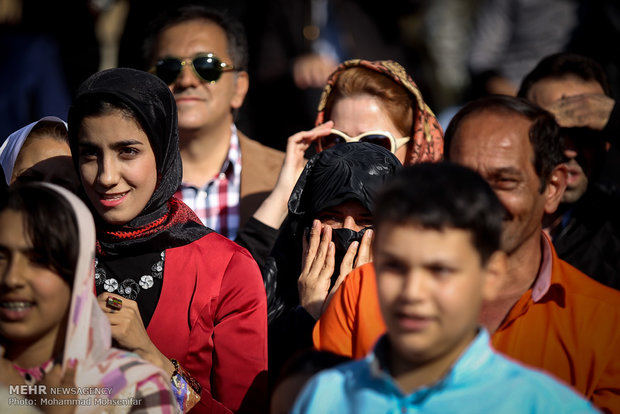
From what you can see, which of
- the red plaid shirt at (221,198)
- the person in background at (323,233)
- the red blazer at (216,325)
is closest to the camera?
the red blazer at (216,325)

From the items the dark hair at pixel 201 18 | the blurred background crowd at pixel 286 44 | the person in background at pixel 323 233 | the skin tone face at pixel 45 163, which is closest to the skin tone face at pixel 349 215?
the person in background at pixel 323 233

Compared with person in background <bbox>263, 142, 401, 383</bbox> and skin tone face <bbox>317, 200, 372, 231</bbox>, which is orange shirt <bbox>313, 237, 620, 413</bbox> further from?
skin tone face <bbox>317, 200, 372, 231</bbox>

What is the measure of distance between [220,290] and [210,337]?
0.19m

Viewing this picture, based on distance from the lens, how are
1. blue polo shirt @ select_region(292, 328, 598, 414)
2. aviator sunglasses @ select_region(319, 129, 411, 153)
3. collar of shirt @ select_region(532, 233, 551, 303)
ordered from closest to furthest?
blue polo shirt @ select_region(292, 328, 598, 414) < collar of shirt @ select_region(532, 233, 551, 303) < aviator sunglasses @ select_region(319, 129, 411, 153)

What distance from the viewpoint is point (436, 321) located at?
2.17 m

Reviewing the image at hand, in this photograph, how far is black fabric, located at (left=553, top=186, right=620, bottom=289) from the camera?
13.8 feet

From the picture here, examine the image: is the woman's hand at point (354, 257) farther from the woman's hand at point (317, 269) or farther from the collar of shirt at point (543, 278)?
the collar of shirt at point (543, 278)

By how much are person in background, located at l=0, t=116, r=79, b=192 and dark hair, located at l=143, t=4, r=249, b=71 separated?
140cm

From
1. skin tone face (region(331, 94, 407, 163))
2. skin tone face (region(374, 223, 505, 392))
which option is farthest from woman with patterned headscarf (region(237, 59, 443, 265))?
skin tone face (region(374, 223, 505, 392))

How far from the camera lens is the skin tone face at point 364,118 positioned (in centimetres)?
427

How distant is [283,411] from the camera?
2.38 metres

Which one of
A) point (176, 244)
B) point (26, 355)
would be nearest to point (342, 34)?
point (176, 244)

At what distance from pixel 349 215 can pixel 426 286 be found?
1.48 m

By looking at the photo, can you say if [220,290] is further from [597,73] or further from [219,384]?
[597,73]
